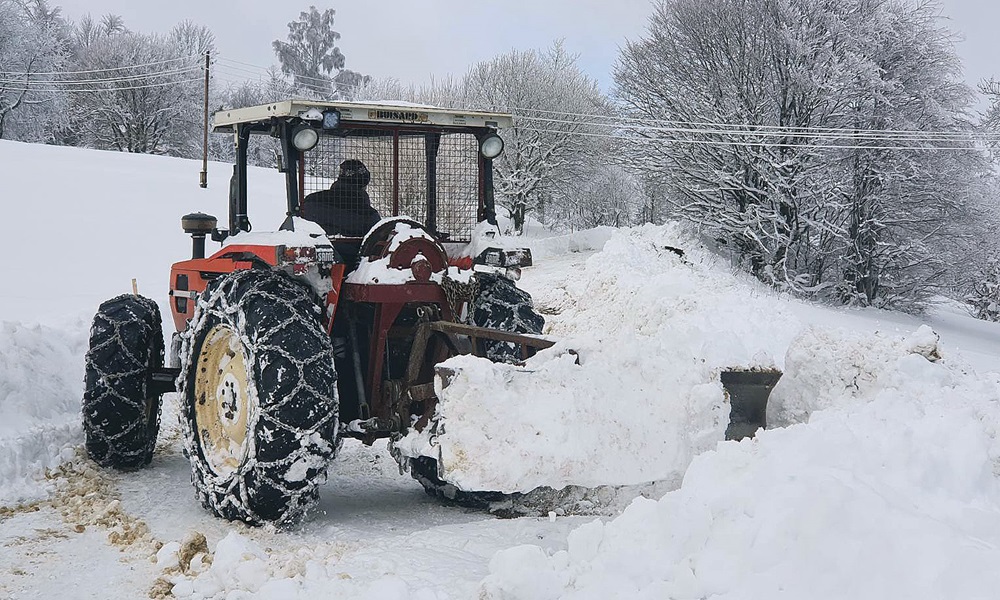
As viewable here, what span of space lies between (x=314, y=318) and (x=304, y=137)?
109 centimetres

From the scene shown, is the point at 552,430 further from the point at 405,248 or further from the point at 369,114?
the point at 369,114

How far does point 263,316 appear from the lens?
449 cm

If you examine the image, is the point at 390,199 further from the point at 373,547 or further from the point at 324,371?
the point at 373,547

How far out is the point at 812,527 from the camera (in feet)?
9.35

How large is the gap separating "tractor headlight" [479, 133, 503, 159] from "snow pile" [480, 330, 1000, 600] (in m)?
2.75

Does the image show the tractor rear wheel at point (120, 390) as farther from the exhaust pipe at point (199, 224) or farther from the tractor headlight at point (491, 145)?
the tractor headlight at point (491, 145)

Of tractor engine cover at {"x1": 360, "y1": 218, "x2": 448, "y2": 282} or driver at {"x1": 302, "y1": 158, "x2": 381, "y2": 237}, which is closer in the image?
tractor engine cover at {"x1": 360, "y1": 218, "x2": 448, "y2": 282}

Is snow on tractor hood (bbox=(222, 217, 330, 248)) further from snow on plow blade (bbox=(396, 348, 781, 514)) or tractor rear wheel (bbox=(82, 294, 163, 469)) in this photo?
tractor rear wheel (bbox=(82, 294, 163, 469))

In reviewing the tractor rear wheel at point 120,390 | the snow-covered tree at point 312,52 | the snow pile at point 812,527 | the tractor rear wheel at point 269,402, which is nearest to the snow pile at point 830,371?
the snow pile at point 812,527

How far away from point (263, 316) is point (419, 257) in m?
0.93

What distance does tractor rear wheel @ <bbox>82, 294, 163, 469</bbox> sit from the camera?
5805 millimetres

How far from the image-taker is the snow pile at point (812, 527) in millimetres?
2707

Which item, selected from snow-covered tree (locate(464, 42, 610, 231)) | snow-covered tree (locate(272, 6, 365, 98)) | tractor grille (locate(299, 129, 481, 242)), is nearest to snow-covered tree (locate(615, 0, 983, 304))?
snow-covered tree (locate(464, 42, 610, 231))

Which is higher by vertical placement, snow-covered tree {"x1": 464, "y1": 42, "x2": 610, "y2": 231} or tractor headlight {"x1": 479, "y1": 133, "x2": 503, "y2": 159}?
snow-covered tree {"x1": 464, "y1": 42, "x2": 610, "y2": 231}
